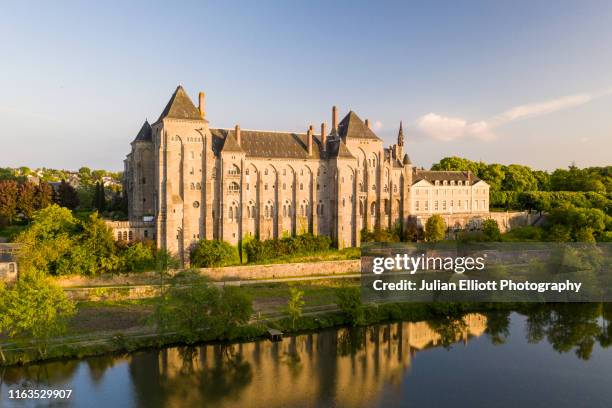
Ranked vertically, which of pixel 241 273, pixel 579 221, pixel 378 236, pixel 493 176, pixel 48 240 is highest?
pixel 493 176

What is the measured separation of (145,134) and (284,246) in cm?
1757

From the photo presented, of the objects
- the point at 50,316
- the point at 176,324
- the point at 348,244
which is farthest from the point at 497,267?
the point at 50,316

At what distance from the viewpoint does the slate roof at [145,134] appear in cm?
4614

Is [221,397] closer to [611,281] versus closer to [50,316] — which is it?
[50,316]

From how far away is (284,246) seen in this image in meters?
47.1

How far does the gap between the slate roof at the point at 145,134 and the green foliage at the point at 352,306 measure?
24.6 m

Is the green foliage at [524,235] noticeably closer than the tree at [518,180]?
Yes

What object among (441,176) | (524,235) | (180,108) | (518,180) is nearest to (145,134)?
(180,108)

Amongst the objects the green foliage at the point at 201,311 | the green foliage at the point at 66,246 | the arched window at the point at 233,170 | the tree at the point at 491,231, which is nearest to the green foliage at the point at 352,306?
the green foliage at the point at 201,311

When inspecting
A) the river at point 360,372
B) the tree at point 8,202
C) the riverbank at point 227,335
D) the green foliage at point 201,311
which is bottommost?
the river at point 360,372

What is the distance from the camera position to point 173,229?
141ft

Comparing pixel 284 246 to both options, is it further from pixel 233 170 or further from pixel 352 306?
pixel 352 306

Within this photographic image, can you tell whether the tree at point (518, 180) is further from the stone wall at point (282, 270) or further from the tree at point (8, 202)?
the tree at point (8, 202)

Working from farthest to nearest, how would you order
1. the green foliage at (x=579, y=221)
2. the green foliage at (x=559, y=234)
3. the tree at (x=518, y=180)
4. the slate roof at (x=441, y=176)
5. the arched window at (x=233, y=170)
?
the tree at (x=518, y=180), the slate roof at (x=441, y=176), the green foliage at (x=579, y=221), the green foliage at (x=559, y=234), the arched window at (x=233, y=170)
